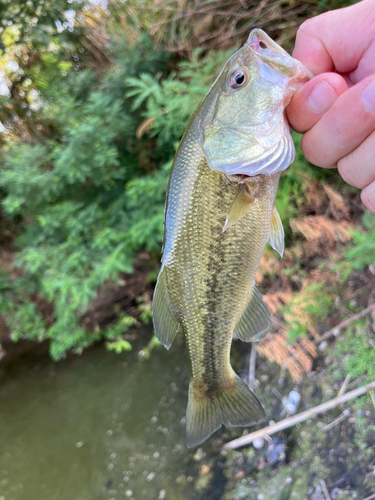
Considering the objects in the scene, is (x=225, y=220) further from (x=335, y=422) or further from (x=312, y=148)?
(x=335, y=422)

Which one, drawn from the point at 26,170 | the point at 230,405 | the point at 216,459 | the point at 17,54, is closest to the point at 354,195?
the point at 230,405

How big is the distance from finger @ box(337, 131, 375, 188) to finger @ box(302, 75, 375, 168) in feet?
0.06

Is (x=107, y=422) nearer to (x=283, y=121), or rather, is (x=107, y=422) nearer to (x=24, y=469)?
(x=24, y=469)

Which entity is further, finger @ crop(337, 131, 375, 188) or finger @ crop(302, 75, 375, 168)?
finger @ crop(337, 131, 375, 188)

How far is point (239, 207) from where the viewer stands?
3.19 ft

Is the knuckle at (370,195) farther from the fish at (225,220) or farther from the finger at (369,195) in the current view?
the fish at (225,220)

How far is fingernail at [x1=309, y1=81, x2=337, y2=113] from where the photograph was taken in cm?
87

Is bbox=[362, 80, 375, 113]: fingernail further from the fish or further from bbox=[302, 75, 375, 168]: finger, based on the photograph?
the fish

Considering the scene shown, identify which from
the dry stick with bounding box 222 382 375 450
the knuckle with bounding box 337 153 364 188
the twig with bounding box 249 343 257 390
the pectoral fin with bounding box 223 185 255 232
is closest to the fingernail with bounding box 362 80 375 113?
the knuckle with bounding box 337 153 364 188

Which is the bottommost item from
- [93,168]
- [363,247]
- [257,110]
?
[363,247]

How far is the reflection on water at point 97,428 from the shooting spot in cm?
277

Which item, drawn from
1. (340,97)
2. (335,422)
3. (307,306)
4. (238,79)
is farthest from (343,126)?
(335,422)

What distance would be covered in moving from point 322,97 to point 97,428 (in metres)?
3.79

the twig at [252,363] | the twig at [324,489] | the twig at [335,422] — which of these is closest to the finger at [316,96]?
the twig at [335,422]
